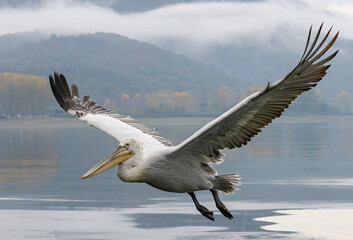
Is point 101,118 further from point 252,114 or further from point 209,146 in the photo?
point 252,114

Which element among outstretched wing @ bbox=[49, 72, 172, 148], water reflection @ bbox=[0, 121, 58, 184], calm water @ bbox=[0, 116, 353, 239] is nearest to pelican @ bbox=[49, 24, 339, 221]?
outstretched wing @ bbox=[49, 72, 172, 148]

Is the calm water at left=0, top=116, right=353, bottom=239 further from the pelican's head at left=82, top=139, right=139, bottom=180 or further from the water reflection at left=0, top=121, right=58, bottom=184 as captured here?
the pelican's head at left=82, top=139, right=139, bottom=180

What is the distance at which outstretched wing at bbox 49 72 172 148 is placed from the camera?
13.4 m

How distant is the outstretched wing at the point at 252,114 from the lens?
10008 millimetres

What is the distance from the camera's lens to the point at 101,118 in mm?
14367

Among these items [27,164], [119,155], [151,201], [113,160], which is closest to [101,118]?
[119,155]

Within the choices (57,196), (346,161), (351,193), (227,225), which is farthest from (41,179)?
(346,161)

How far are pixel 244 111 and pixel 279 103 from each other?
453 mm

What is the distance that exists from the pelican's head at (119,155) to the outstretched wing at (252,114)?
593 mm

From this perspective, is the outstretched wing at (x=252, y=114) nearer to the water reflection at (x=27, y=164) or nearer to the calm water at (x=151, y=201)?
the calm water at (x=151, y=201)

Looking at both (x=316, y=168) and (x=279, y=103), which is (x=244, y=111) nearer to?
(x=279, y=103)

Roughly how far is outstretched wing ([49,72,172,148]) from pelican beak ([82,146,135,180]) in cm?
217

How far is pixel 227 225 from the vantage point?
4762 cm

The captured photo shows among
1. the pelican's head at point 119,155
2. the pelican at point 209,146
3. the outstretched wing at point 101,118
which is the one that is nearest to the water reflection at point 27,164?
the outstretched wing at point 101,118
